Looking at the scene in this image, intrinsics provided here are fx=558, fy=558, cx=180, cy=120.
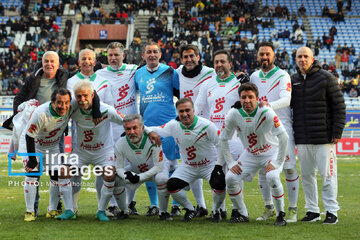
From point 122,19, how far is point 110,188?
30.1 m

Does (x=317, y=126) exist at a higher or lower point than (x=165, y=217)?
higher

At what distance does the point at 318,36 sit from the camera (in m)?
36.4

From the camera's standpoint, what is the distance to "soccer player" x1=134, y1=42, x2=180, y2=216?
837 cm

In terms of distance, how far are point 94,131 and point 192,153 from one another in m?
1.37

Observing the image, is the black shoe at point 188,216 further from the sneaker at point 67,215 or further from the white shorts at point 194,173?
the sneaker at point 67,215

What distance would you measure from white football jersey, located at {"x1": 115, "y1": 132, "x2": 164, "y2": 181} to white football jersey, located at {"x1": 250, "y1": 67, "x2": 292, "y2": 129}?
1.66m

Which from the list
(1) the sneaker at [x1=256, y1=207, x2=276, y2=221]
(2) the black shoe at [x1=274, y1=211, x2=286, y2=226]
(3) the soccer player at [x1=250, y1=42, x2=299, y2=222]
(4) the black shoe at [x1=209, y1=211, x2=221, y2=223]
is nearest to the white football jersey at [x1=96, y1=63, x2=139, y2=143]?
(3) the soccer player at [x1=250, y1=42, x2=299, y2=222]

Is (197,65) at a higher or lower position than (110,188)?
higher

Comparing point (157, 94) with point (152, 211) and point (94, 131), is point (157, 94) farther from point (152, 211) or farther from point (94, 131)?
point (152, 211)

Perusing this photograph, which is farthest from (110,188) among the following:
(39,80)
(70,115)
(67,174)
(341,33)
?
(341,33)

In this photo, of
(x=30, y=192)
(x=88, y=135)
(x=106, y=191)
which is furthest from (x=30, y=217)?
(x=88, y=135)

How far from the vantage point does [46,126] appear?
7.37 meters

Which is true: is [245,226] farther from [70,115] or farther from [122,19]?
[122,19]

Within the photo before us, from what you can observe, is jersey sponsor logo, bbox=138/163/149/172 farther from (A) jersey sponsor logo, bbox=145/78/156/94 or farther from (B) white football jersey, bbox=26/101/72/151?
(A) jersey sponsor logo, bbox=145/78/156/94
